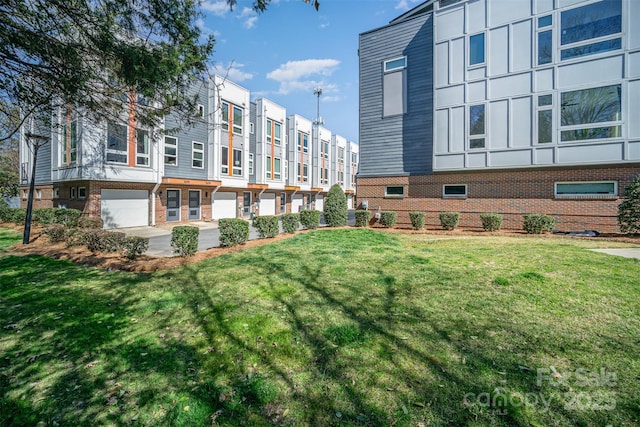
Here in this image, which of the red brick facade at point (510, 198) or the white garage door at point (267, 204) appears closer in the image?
the red brick facade at point (510, 198)

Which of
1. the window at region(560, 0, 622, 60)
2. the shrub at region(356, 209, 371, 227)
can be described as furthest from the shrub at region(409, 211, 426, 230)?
the window at region(560, 0, 622, 60)

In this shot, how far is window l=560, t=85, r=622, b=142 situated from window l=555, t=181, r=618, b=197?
1776 millimetres

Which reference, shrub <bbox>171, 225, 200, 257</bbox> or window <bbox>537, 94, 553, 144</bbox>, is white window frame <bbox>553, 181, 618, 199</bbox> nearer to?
window <bbox>537, 94, 553, 144</bbox>

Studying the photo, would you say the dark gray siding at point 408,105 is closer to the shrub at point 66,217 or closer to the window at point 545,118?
the window at point 545,118

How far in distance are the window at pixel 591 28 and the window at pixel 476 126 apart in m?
3.31

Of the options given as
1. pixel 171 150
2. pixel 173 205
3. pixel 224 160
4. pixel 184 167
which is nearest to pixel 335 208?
pixel 184 167

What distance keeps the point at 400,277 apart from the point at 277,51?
19.9ft

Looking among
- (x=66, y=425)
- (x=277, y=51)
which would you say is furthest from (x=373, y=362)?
(x=277, y=51)

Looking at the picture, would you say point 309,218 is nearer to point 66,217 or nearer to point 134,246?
point 134,246

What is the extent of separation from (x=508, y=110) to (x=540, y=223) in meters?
4.87

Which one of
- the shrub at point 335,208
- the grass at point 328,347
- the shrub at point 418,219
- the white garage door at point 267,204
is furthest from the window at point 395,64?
the white garage door at point 267,204

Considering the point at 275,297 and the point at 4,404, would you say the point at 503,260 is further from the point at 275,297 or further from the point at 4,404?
the point at 4,404

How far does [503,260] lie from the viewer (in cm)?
680

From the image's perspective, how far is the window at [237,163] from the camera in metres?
23.8
